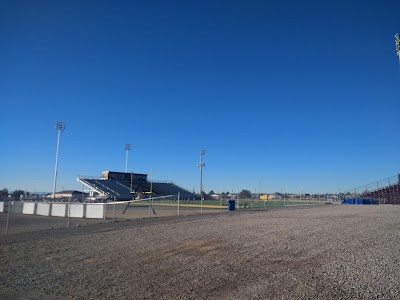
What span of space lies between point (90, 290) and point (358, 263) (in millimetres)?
6282

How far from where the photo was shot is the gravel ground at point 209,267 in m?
6.22

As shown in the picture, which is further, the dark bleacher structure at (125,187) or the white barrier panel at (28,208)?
the dark bleacher structure at (125,187)

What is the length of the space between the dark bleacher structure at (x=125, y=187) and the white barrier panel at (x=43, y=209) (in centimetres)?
3910

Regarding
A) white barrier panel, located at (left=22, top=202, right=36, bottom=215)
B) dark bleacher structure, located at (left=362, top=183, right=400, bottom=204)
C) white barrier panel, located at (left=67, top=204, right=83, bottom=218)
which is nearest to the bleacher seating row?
dark bleacher structure, located at (left=362, top=183, right=400, bottom=204)

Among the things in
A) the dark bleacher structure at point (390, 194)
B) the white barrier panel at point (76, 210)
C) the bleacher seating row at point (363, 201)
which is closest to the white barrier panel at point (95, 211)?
the white barrier panel at point (76, 210)

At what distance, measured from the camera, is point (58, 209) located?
27.5m

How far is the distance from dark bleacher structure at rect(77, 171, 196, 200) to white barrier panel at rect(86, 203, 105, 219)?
45.4 metres

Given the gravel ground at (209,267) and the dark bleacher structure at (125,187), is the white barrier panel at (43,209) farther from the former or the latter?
the dark bleacher structure at (125,187)

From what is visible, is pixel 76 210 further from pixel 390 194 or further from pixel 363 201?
pixel 390 194

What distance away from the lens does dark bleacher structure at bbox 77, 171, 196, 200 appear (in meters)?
74.9

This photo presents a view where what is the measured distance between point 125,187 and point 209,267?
78.6 m

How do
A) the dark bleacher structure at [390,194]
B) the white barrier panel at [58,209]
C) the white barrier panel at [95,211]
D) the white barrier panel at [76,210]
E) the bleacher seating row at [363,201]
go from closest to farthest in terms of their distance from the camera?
the white barrier panel at [95,211] < the white barrier panel at [76,210] < the white barrier panel at [58,209] < the dark bleacher structure at [390,194] < the bleacher seating row at [363,201]

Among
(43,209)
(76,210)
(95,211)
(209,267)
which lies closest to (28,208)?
(43,209)

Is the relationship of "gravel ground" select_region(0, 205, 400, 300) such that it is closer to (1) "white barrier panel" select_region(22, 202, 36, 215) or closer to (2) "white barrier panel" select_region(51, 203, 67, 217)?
(2) "white barrier panel" select_region(51, 203, 67, 217)
